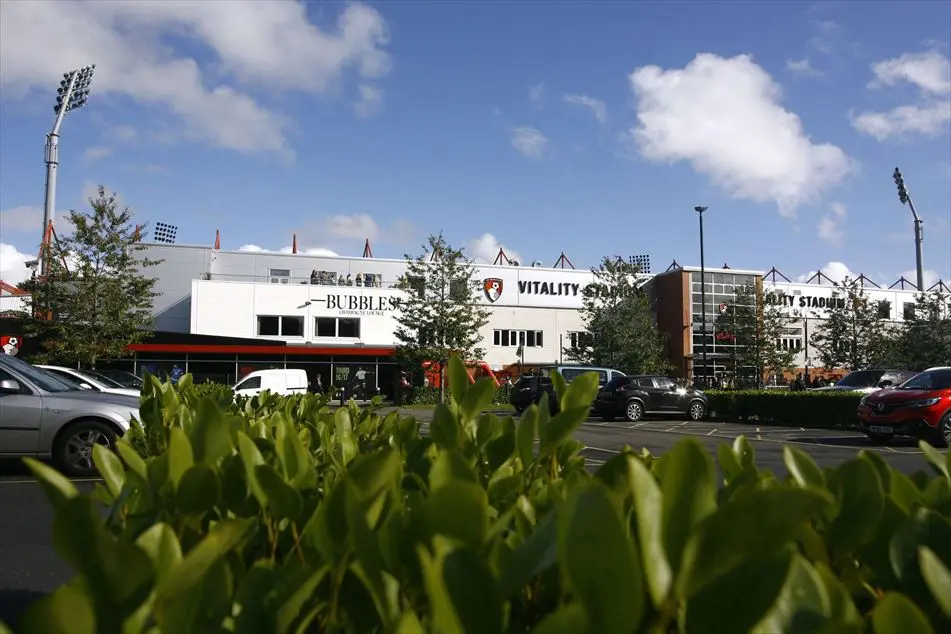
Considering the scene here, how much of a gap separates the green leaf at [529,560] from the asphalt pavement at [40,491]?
22 cm

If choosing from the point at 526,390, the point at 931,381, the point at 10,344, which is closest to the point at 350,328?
the point at 526,390

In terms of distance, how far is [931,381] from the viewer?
15727mm

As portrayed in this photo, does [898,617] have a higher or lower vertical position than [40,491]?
higher

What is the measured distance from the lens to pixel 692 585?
0.83m

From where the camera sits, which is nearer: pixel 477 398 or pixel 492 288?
pixel 477 398

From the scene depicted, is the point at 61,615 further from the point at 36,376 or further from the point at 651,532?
the point at 36,376

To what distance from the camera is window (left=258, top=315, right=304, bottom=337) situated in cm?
4556

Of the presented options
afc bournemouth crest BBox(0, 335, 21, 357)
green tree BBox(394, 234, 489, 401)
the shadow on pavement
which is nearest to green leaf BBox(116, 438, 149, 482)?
the shadow on pavement

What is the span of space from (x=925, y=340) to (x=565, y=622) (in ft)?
140

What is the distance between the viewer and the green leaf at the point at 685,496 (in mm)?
885

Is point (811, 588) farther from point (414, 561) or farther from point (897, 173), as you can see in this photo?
point (897, 173)

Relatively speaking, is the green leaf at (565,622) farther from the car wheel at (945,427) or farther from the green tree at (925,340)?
the green tree at (925,340)

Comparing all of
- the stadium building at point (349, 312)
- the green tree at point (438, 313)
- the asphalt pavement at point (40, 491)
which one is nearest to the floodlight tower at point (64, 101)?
the stadium building at point (349, 312)

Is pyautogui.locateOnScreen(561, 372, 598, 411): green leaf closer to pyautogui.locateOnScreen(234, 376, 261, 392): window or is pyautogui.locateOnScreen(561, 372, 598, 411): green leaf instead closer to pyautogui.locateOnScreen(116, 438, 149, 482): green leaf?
pyautogui.locateOnScreen(116, 438, 149, 482): green leaf
